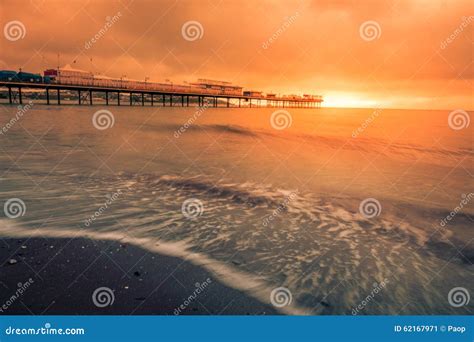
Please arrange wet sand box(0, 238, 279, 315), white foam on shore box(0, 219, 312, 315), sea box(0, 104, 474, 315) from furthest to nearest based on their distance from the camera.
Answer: sea box(0, 104, 474, 315) → white foam on shore box(0, 219, 312, 315) → wet sand box(0, 238, 279, 315)

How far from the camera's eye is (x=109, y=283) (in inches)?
142

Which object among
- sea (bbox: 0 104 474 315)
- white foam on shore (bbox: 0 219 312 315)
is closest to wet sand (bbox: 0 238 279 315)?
white foam on shore (bbox: 0 219 312 315)

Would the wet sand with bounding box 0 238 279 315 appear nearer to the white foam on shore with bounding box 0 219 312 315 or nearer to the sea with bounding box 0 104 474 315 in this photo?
the white foam on shore with bounding box 0 219 312 315

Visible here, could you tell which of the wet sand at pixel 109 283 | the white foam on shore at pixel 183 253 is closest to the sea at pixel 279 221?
the white foam on shore at pixel 183 253

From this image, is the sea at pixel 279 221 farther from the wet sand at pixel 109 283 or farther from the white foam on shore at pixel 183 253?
the wet sand at pixel 109 283

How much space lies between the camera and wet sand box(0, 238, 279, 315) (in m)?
3.23

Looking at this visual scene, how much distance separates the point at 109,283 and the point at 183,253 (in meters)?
1.19

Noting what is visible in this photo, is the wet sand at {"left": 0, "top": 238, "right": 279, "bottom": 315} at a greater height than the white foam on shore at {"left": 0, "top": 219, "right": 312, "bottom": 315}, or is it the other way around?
the white foam on shore at {"left": 0, "top": 219, "right": 312, "bottom": 315}

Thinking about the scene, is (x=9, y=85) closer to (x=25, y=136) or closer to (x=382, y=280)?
(x=25, y=136)

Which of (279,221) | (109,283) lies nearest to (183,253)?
(109,283)

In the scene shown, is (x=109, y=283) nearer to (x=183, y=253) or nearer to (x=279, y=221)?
(x=183, y=253)

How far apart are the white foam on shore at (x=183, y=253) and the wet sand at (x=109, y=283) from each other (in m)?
0.12

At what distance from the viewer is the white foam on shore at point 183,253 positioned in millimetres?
3693

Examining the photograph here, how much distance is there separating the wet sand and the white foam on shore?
119mm
